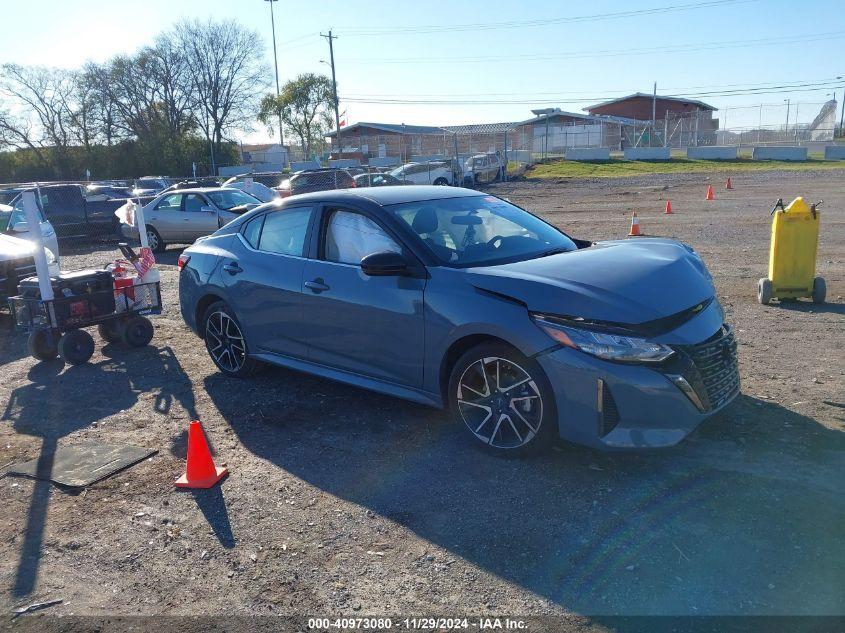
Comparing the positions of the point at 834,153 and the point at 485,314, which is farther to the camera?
the point at 834,153

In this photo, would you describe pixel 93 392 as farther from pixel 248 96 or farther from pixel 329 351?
pixel 248 96

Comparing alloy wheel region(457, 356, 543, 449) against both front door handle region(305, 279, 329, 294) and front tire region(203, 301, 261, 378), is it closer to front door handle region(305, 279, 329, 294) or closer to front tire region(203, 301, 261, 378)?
front door handle region(305, 279, 329, 294)

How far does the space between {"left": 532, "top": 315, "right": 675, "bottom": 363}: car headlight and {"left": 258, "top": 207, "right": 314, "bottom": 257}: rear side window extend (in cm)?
255

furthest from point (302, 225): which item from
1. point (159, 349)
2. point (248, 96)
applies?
point (248, 96)

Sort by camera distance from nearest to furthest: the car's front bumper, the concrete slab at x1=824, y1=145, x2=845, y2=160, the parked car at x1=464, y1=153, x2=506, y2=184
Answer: the car's front bumper → the parked car at x1=464, y1=153, x2=506, y2=184 → the concrete slab at x1=824, y1=145, x2=845, y2=160

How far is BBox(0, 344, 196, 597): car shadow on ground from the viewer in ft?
17.4

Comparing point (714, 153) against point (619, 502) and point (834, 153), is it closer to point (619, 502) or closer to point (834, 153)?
point (834, 153)

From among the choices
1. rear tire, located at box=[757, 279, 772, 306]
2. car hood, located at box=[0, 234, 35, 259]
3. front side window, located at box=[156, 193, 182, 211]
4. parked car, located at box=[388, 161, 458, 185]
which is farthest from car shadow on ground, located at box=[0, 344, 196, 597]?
parked car, located at box=[388, 161, 458, 185]

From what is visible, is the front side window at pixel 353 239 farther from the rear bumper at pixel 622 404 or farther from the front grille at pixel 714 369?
the front grille at pixel 714 369

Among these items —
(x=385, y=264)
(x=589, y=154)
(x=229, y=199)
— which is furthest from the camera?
(x=589, y=154)

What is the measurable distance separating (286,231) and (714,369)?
3497 millimetres

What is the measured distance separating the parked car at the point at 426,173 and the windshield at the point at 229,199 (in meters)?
12.7

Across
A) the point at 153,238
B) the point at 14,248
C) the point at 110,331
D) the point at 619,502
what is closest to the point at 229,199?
the point at 153,238

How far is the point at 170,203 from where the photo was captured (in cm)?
1761
